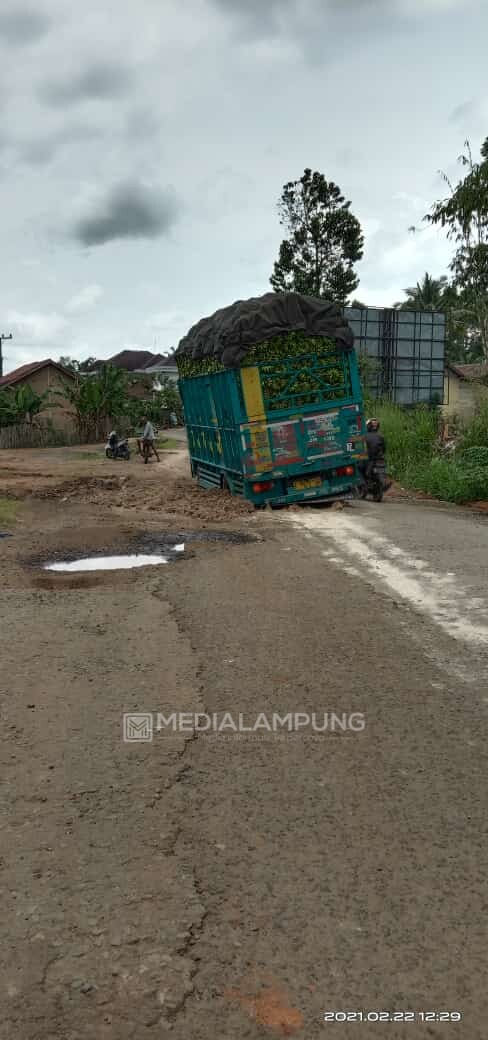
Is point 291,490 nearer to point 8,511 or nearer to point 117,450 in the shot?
point 8,511

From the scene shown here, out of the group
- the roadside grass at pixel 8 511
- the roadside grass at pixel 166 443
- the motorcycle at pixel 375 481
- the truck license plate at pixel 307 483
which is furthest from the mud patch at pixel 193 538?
the roadside grass at pixel 166 443

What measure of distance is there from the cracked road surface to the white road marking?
6 cm

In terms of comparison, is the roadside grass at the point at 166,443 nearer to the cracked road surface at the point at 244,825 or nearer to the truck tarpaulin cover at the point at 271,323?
the truck tarpaulin cover at the point at 271,323

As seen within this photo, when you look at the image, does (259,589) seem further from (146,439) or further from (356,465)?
(146,439)

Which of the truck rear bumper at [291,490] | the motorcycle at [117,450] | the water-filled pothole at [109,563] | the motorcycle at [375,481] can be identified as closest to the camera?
the water-filled pothole at [109,563]

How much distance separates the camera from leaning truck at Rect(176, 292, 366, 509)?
1318cm

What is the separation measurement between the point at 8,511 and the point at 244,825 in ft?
38.2

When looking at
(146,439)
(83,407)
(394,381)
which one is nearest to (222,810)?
(146,439)

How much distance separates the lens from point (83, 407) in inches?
1623

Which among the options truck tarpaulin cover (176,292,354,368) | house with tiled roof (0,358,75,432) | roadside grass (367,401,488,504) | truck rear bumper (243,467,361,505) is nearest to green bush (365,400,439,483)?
roadside grass (367,401,488,504)

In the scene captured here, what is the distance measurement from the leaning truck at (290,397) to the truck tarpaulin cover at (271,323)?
16mm

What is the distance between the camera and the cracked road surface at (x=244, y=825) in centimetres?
260

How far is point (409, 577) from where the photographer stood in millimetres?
8094

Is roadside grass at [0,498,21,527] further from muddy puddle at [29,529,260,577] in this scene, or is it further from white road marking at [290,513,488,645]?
white road marking at [290,513,488,645]
